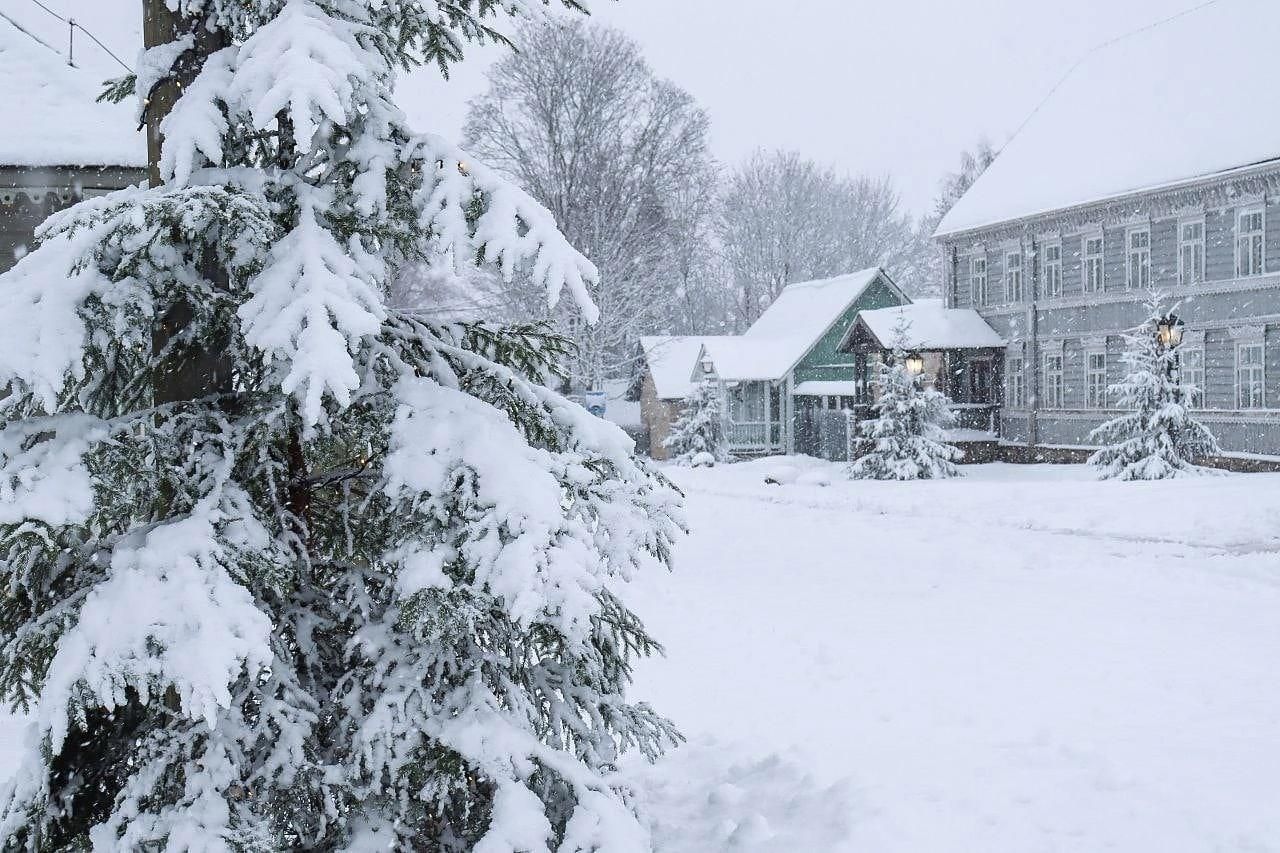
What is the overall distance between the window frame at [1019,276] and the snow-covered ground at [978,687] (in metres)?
15.7

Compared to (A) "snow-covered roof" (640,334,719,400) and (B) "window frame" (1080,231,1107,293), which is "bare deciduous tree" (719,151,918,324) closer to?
(A) "snow-covered roof" (640,334,719,400)

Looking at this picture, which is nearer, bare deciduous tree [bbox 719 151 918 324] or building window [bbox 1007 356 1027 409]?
building window [bbox 1007 356 1027 409]

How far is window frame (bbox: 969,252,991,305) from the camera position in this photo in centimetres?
3297

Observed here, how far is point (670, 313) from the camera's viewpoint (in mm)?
54594

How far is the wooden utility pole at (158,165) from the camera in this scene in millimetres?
3760

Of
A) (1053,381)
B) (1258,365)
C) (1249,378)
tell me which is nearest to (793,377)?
(1053,381)

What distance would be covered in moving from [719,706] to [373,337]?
4.97 meters

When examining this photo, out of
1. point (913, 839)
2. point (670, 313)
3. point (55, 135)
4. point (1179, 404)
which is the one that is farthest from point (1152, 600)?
point (670, 313)

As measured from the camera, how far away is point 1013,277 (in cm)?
3181

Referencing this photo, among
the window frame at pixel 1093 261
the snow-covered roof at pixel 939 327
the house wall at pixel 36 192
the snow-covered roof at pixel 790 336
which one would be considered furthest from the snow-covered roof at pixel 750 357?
the house wall at pixel 36 192

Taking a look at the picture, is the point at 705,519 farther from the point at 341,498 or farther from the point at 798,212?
the point at 798,212

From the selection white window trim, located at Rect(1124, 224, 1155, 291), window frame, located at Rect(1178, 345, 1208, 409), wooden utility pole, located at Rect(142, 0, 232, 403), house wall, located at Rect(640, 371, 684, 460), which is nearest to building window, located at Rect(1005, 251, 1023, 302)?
white window trim, located at Rect(1124, 224, 1155, 291)

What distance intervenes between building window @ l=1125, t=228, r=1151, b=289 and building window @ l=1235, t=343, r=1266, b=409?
10.8 ft

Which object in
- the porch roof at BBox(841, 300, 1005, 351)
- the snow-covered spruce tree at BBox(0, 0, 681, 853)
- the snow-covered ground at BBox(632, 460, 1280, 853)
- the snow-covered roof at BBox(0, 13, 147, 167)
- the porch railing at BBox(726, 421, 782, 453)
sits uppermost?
the snow-covered roof at BBox(0, 13, 147, 167)
